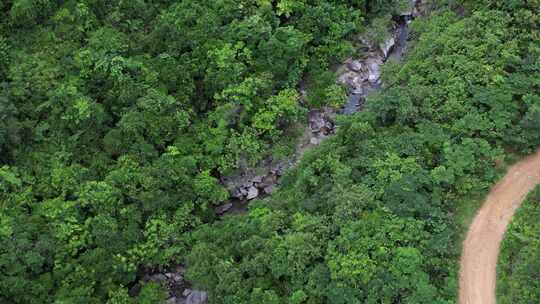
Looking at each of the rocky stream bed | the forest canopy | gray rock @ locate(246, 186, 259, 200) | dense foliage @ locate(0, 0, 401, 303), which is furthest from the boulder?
gray rock @ locate(246, 186, 259, 200)

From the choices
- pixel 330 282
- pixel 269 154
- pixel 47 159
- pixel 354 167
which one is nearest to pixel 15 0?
pixel 47 159

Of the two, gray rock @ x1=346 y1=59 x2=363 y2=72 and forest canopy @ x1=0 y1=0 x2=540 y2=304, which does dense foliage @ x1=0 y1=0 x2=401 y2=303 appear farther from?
gray rock @ x1=346 y1=59 x2=363 y2=72

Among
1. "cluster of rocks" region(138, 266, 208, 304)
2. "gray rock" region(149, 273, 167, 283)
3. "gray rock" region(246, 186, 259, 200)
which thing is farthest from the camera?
"gray rock" region(246, 186, 259, 200)

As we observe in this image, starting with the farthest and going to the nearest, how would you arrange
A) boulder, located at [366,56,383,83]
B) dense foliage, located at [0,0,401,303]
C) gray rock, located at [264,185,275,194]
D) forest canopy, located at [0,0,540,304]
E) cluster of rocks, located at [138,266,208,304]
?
boulder, located at [366,56,383,83] < gray rock, located at [264,185,275,194] < cluster of rocks, located at [138,266,208,304] < dense foliage, located at [0,0,401,303] < forest canopy, located at [0,0,540,304]

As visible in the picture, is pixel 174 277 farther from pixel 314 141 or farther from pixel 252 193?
pixel 314 141

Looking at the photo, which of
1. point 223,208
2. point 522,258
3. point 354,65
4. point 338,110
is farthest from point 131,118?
point 522,258

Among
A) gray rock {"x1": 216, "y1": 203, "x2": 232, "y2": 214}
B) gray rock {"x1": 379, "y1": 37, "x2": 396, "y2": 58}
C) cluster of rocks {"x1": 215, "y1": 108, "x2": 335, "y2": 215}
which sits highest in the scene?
gray rock {"x1": 379, "y1": 37, "x2": 396, "y2": 58}

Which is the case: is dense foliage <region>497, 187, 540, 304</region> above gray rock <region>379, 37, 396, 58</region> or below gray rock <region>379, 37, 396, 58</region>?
below

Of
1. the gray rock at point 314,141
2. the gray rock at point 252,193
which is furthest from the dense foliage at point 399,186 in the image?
the gray rock at point 314,141
